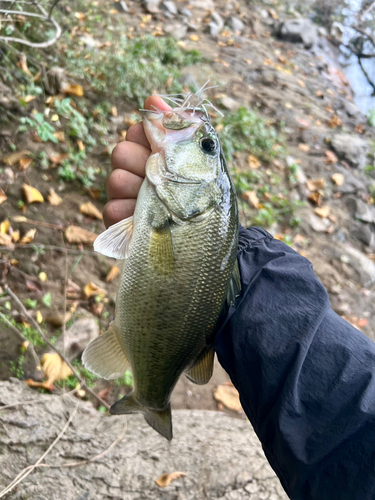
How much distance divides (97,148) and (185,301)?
9.52 ft

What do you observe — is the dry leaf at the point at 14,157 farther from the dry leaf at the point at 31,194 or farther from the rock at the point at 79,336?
the rock at the point at 79,336

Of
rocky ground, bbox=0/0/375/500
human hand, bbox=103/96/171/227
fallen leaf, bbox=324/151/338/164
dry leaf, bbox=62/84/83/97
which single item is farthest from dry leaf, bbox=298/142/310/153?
human hand, bbox=103/96/171/227

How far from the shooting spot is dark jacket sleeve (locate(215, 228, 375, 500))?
1382mm

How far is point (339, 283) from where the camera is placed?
5094mm

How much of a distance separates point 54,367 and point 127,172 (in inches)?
63.2

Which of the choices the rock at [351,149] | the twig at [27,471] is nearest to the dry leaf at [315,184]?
the rock at [351,149]

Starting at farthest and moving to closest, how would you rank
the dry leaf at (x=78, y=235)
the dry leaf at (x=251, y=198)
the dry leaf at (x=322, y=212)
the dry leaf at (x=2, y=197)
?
the dry leaf at (x=322, y=212)
the dry leaf at (x=251, y=198)
the dry leaf at (x=78, y=235)
the dry leaf at (x=2, y=197)

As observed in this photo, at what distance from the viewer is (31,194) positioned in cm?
324

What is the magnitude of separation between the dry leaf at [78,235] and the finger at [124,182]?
4.97 ft

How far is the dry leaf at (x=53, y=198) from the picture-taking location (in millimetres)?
3396

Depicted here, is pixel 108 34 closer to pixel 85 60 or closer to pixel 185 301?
pixel 85 60

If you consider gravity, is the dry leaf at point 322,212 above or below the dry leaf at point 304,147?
below

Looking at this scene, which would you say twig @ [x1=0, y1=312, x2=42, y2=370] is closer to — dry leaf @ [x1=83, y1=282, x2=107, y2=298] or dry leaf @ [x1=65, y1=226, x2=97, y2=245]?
dry leaf @ [x1=83, y1=282, x2=107, y2=298]

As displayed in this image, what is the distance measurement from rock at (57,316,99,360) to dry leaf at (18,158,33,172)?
1.48 meters
